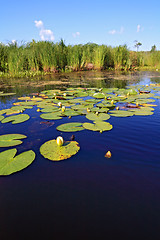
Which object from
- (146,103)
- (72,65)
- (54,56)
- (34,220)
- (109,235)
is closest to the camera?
(109,235)

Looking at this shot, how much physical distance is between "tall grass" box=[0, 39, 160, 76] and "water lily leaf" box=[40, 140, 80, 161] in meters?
10.8

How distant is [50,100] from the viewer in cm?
475

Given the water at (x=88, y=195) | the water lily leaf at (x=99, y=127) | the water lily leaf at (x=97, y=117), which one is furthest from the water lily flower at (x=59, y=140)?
the water lily leaf at (x=97, y=117)

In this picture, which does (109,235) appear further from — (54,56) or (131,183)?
(54,56)

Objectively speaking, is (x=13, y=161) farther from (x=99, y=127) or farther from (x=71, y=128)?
(x=99, y=127)

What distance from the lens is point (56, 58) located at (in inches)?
537

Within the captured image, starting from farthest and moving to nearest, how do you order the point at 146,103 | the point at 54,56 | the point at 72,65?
the point at 72,65, the point at 54,56, the point at 146,103

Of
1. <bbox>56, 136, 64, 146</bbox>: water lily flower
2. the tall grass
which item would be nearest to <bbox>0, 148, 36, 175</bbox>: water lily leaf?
<bbox>56, 136, 64, 146</bbox>: water lily flower

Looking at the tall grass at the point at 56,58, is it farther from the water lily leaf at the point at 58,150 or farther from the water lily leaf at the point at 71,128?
the water lily leaf at the point at 58,150

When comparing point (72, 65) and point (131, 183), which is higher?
point (72, 65)

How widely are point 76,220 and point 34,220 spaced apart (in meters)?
0.32

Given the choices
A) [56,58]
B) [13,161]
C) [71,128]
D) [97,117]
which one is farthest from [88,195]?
[56,58]

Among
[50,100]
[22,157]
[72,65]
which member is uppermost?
[72,65]

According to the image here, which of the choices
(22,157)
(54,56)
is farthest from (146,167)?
(54,56)
